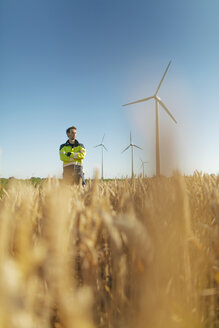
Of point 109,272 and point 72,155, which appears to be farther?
point 72,155

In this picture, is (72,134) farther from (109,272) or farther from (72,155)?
(109,272)

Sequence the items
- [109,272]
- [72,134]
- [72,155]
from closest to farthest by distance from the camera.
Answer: [109,272] → [72,155] → [72,134]

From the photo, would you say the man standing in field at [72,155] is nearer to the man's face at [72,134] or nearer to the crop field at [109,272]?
the man's face at [72,134]

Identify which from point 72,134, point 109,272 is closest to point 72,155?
point 72,134

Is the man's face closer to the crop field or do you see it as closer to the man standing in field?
the man standing in field

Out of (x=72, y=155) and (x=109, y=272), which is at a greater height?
(x=72, y=155)

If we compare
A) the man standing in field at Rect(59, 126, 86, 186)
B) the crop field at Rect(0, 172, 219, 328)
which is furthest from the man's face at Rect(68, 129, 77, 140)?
the crop field at Rect(0, 172, 219, 328)

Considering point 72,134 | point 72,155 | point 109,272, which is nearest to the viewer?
point 109,272

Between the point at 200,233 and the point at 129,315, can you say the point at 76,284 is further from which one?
the point at 200,233

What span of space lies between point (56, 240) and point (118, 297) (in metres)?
0.44

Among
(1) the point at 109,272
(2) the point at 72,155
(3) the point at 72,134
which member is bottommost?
(1) the point at 109,272

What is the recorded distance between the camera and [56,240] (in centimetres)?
59

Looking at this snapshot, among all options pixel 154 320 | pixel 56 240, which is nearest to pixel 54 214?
pixel 56 240

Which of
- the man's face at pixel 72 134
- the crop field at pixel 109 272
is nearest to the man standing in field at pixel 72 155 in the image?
the man's face at pixel 72 134
